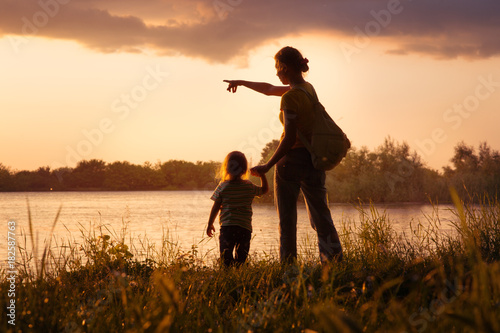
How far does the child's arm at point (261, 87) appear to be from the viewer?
5305 mm

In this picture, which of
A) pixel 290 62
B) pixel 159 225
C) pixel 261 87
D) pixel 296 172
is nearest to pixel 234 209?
pixel 296 172

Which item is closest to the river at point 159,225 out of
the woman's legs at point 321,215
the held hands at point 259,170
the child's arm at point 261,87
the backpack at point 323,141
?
the held hands at point 259,170

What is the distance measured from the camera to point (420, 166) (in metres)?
28.5

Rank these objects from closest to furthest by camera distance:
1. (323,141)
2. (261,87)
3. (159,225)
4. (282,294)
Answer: (282,294), (323,141), (261,87), (159,225)

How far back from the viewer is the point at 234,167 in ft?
18.9

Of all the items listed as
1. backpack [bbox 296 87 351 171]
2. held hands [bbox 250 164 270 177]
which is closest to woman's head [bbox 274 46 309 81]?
backpack [bbox 296 87 351 171]

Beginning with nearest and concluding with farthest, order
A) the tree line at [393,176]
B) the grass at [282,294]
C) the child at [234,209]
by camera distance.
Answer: the grass at [282,294], the child at [234,209], the tree line at [393,176]

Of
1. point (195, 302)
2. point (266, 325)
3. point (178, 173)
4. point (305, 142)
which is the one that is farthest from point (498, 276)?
point (178, 173)

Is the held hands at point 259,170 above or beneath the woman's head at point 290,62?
beneath

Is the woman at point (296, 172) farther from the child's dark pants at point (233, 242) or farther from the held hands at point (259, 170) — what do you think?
the child's dark pants at point (233, 242)

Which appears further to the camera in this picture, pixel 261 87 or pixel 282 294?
pixel 261 87

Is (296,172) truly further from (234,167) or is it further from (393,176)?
(393,176)

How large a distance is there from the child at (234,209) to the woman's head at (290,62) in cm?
133

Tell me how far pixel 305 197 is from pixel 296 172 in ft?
0.85
